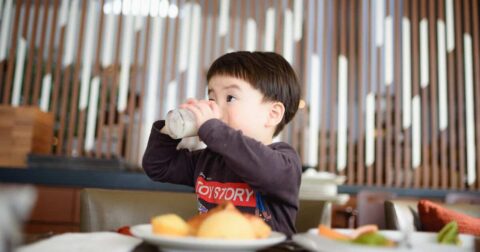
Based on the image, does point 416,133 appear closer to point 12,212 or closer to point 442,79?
point 442,79

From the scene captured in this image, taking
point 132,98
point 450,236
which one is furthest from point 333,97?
point 450,236

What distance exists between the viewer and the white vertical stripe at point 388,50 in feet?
9.11

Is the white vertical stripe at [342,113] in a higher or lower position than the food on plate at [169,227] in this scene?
higher

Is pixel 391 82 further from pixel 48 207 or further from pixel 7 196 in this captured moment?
pixel 7 196

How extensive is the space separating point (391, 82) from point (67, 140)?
207cm

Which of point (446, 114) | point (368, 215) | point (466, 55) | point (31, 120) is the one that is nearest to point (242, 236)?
point (368, 215)

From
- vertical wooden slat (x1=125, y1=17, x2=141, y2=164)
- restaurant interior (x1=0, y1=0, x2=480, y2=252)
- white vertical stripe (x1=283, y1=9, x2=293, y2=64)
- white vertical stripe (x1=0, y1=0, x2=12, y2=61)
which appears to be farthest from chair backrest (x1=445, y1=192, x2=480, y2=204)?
white vertical stripe (x1=0, y1=0, x2=12, y2=61)

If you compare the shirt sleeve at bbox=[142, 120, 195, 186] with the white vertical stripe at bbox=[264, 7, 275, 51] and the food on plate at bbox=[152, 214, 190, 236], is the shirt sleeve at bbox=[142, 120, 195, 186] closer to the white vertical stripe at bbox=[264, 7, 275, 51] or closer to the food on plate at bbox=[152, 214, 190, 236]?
the food on plate at bbox=[152, 214, 190, 236]

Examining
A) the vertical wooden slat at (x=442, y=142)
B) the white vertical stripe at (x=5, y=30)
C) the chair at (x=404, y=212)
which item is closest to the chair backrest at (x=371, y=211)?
the chair at (x=404, y=212)

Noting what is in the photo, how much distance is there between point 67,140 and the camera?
263cm

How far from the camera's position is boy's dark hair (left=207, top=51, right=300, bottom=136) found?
0.98m

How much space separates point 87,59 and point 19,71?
422 millimetres

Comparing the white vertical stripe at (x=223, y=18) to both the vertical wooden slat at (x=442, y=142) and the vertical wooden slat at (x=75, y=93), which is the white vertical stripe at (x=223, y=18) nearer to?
the vertical wooden slat at (x=75, y=93)

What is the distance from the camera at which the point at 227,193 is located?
94cm
